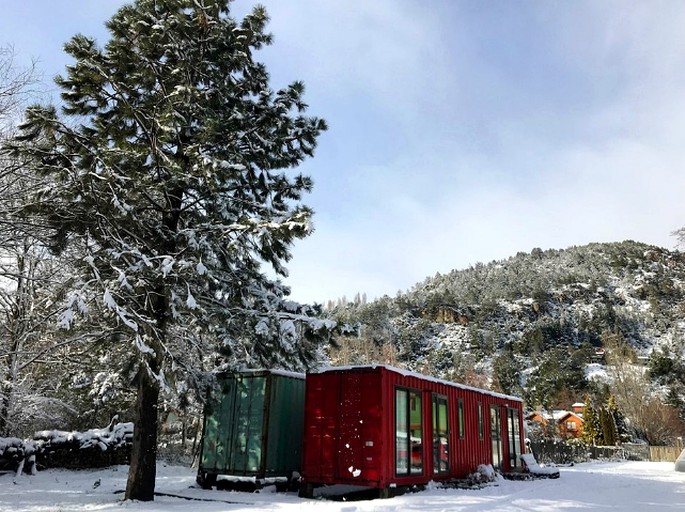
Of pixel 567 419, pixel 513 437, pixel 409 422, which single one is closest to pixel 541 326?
pixel 567 419

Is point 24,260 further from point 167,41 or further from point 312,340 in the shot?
point 312,340

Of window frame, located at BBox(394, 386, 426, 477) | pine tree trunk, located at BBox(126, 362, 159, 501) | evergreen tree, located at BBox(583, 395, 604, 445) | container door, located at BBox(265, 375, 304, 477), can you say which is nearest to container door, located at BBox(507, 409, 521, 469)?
window frame, located at BBox(394, 386, 426, 477)

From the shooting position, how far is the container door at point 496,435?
16153mm

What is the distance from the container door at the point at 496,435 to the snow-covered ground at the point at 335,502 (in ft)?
6.32

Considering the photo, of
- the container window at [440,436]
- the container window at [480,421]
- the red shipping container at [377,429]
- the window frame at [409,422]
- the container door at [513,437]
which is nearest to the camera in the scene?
the red shipping container at [377,429]

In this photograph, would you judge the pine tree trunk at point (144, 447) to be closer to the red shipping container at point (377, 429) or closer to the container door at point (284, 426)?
the container door at point (284, 426)

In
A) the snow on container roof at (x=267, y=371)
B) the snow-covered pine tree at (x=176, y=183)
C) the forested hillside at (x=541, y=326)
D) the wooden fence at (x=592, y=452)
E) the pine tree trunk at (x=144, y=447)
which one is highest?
the forested hillside at (x=541, y=326)

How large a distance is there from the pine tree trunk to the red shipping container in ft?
10.4

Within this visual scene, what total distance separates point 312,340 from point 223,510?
137 inches

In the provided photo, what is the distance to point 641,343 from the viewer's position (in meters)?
91.4

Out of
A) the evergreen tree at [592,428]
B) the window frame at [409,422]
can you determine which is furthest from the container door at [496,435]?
the evergreen tree at [592,428]

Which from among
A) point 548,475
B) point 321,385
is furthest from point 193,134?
point 548,475

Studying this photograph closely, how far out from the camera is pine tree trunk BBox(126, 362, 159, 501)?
1008 centimetres

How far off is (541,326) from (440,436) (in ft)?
304
